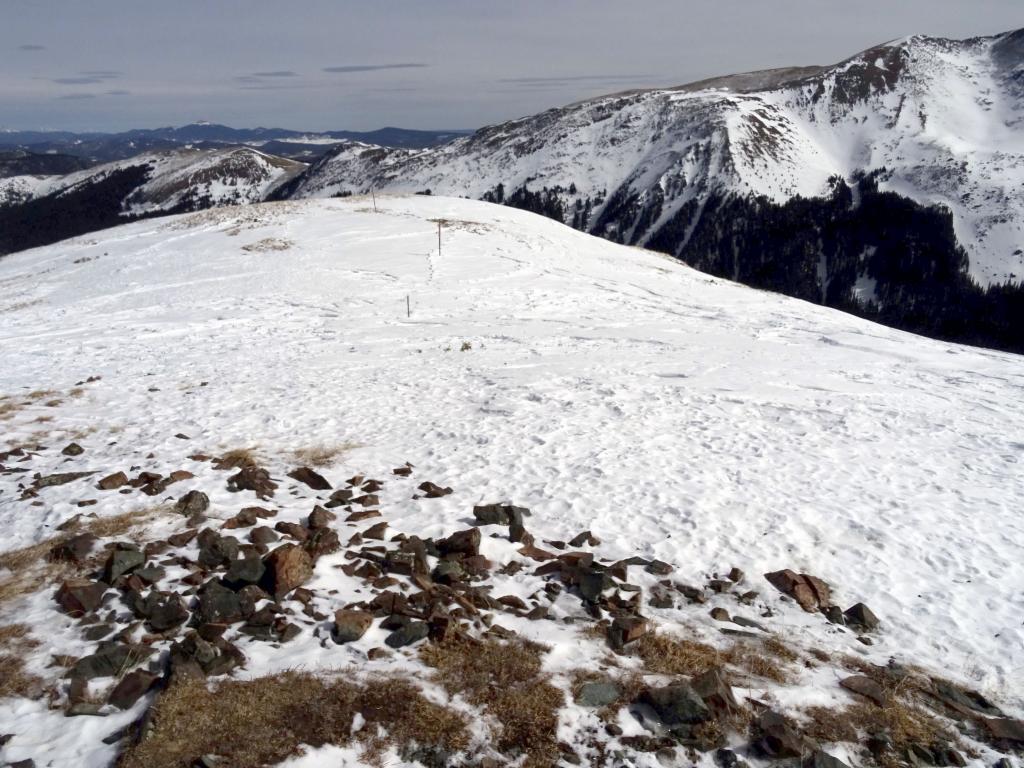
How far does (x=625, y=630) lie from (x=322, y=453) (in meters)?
8.43

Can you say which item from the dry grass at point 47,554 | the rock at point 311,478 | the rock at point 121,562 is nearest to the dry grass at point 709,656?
the rock at point 311,478

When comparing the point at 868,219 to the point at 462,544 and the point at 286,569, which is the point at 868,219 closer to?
the point at 462,544

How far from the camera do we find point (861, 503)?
12.3 meters

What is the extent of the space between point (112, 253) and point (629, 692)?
47.3 m

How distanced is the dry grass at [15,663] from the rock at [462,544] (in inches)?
215

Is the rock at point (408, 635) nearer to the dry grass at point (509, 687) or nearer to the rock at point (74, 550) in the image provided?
the dry grass at point (509, 687)

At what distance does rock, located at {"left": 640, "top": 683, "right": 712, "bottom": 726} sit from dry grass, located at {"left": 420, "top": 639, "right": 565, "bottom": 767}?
3.53 feet

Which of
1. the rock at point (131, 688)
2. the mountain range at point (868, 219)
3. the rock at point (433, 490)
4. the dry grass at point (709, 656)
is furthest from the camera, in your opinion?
the mountain range at point (868, 219)

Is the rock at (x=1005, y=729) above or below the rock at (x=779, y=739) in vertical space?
below

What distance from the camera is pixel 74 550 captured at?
9484mm

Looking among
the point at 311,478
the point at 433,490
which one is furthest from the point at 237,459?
the point at 433,490

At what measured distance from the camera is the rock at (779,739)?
257 inches

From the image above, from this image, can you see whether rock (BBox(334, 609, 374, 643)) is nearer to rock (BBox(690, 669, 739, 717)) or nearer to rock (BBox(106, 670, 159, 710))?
rock (BBox(106, 670, 159, 710))

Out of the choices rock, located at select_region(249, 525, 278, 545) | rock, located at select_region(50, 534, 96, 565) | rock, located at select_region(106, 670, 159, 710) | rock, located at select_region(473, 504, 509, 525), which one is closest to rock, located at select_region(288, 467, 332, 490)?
rock, located at select_region(249, 525, 278, 545)
